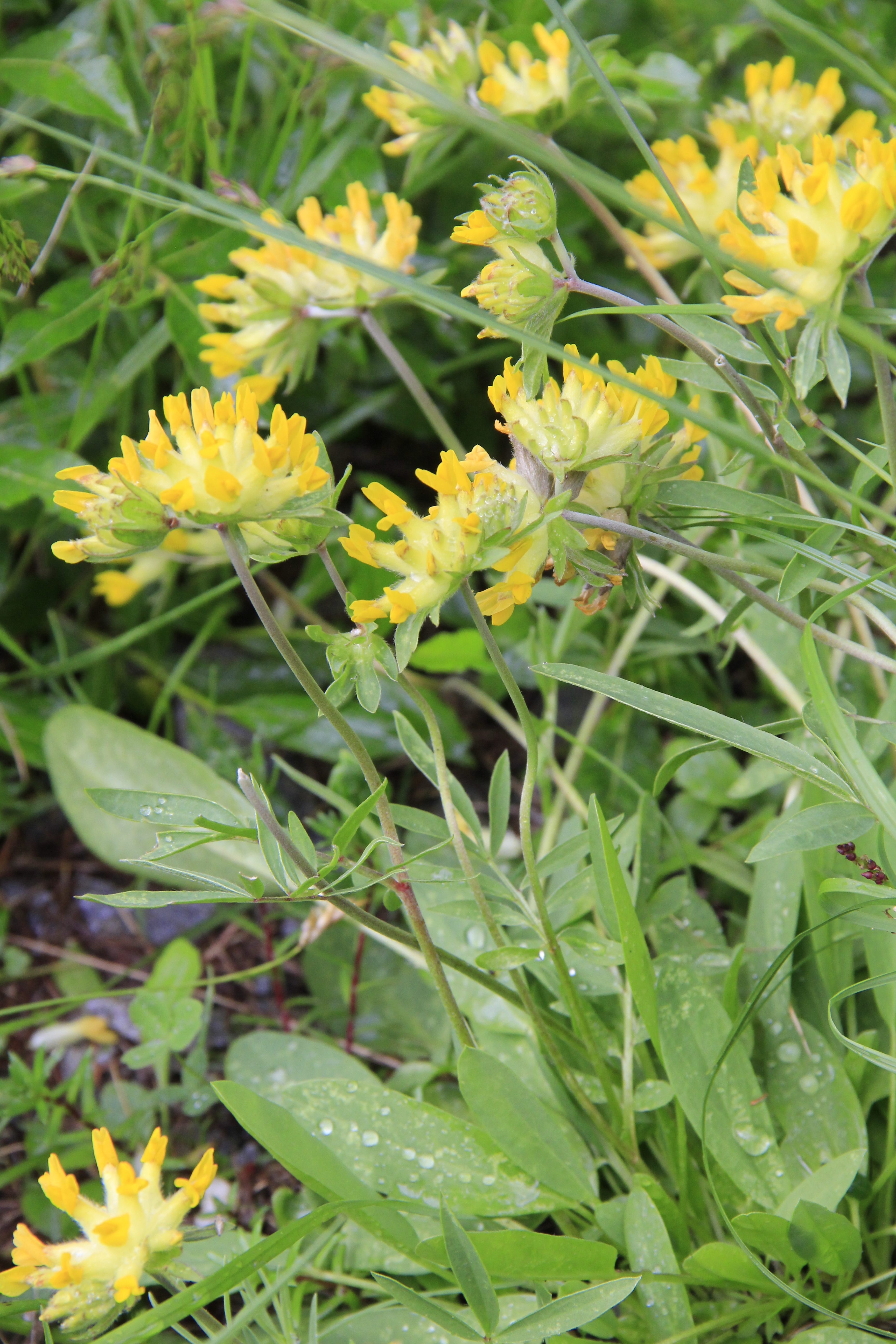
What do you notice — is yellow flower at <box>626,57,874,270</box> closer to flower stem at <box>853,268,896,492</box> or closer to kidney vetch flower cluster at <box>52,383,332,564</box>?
flower stem at <box>853,268,896,492</box>

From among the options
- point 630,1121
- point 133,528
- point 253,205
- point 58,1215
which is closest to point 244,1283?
point 630,1121

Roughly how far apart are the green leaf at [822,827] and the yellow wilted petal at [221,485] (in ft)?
1.31

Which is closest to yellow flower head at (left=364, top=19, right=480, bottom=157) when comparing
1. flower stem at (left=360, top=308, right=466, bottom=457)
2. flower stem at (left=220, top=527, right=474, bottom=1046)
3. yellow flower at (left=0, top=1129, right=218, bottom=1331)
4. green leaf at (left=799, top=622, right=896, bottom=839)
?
flower stem at (left=360, top=308, right=466, bottom=457)

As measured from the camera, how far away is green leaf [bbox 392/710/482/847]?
88 centimetres

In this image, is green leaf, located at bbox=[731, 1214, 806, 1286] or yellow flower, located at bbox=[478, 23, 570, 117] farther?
yellow flower, located at bbox=[478, 23, 570, 117]

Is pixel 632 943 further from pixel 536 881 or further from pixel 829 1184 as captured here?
pixel 829 1184

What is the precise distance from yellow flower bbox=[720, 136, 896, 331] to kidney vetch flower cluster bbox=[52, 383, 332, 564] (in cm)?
30

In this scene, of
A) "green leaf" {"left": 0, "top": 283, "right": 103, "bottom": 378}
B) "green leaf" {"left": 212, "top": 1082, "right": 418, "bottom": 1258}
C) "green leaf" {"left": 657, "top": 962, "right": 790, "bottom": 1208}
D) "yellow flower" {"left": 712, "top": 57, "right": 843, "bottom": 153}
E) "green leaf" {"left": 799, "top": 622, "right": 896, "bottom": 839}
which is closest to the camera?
"green leaf" {"left": 799, "top": 622, "right": 896, "bottom": 839}

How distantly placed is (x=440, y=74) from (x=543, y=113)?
12 centimetres

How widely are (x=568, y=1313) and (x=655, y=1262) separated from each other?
0.12 meters

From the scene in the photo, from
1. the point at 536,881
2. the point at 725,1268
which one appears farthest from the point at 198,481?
the point at 725,1268

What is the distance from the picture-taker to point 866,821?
702 millimetres

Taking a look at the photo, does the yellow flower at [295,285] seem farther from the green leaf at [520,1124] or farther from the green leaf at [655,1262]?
the green leaf at [655,1262]

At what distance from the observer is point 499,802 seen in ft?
2.88
